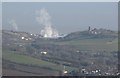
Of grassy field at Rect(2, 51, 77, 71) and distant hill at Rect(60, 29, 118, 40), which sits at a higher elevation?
distant hill at Rect(60, 29, 118, 40)

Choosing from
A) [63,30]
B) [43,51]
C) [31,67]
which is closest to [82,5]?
[63,30]

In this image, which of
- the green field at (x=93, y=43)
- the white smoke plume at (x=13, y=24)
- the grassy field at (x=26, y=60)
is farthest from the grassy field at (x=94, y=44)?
the grassy field at (x=26, y=60)

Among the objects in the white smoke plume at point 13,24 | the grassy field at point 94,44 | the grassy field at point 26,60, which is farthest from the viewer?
the white smoke plume at point 13,24

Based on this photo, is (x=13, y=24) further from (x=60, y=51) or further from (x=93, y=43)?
(x=60, y=51)

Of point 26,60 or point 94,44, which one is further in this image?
point 94,44

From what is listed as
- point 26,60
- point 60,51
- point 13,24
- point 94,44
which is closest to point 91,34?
point 94,44

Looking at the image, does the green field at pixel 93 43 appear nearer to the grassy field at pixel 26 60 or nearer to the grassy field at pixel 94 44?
the grassy field at pixel 94 44

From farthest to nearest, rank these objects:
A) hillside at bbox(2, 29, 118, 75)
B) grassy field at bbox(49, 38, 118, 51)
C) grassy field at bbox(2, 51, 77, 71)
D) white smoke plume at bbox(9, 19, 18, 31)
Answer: white smoke plume at bbox(9, 19, 18, 31) → grassy field at bbox(49, 38, 118, 51) → grassy field at bbox(2, 51, 77, 71) → hillside at bbox(2, 29, 118, 75)

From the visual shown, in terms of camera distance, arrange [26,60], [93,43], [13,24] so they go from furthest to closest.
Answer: [13,24] → [93,43] → [26,60]

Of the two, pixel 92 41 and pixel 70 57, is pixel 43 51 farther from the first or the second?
pixel 92 41

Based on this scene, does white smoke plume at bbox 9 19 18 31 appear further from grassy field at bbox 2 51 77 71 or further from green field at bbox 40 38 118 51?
grassy field at bbox 2 51 77 71

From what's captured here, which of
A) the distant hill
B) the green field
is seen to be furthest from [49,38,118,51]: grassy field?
the distant hill

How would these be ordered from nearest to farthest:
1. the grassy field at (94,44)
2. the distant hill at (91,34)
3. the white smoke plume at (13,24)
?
the grassy field at (94,44) < the distant hill at (91,34) < the white smoke plume at (13,24)
